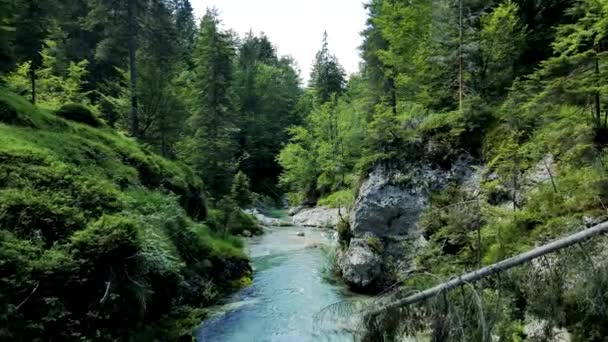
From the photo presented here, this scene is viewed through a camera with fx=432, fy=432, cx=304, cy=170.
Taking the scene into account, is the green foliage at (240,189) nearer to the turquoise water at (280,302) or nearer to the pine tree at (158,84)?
the pine tree at (158,84)

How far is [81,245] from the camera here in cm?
904

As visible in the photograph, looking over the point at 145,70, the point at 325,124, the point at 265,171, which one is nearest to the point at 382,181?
the point at 145,70

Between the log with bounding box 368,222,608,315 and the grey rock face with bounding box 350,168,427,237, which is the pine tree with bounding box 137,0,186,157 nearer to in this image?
the grey rock face with bounding box 350,168,427,237

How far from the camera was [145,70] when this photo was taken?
24.8 metres

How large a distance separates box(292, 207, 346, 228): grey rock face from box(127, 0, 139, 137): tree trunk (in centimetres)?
1427

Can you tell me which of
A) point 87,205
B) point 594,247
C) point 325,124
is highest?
point 325,124

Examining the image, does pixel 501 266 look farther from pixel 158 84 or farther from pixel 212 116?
pixel 212 116

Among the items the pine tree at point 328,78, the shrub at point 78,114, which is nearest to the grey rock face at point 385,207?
the shrub at point 78,114

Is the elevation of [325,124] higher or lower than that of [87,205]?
higher

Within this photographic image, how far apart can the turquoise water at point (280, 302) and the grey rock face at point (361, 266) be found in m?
0.61

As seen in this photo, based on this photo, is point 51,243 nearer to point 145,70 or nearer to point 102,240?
point 102,240

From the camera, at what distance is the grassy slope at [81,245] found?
7.98 m

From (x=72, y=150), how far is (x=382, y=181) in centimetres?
1040

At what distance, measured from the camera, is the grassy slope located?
798cm
